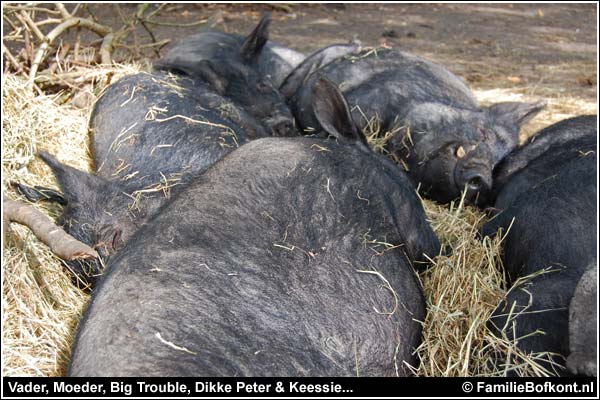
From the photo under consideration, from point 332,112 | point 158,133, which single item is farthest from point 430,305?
point 158,133

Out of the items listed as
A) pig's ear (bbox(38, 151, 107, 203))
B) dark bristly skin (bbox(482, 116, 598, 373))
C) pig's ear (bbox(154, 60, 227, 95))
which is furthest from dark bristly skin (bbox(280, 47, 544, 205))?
pig's ear (bbox(38, 151, 107, 203))

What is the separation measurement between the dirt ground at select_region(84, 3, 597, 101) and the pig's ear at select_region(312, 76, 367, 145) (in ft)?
12.8

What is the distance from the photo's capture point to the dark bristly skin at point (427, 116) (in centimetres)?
484

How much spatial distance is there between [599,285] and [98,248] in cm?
210

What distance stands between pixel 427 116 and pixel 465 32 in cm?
523

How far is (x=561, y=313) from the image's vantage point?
2.84 m

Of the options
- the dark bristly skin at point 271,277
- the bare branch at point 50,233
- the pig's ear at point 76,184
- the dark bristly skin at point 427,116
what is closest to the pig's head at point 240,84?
the dark bristly skin at point 427,116

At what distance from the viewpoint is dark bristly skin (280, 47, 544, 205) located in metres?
4.84

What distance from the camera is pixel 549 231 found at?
352 centimetres

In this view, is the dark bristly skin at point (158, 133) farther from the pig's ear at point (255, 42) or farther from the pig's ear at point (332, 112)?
the pig's ear at point (332, 112)

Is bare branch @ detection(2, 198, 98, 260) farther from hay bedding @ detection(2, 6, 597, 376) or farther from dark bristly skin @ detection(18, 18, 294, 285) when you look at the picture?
dark bristly skin @ detection(18, 18, 294, 285)

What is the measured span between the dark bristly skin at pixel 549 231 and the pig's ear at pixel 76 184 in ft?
6.40

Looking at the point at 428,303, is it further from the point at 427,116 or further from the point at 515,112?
the point at 515,112
